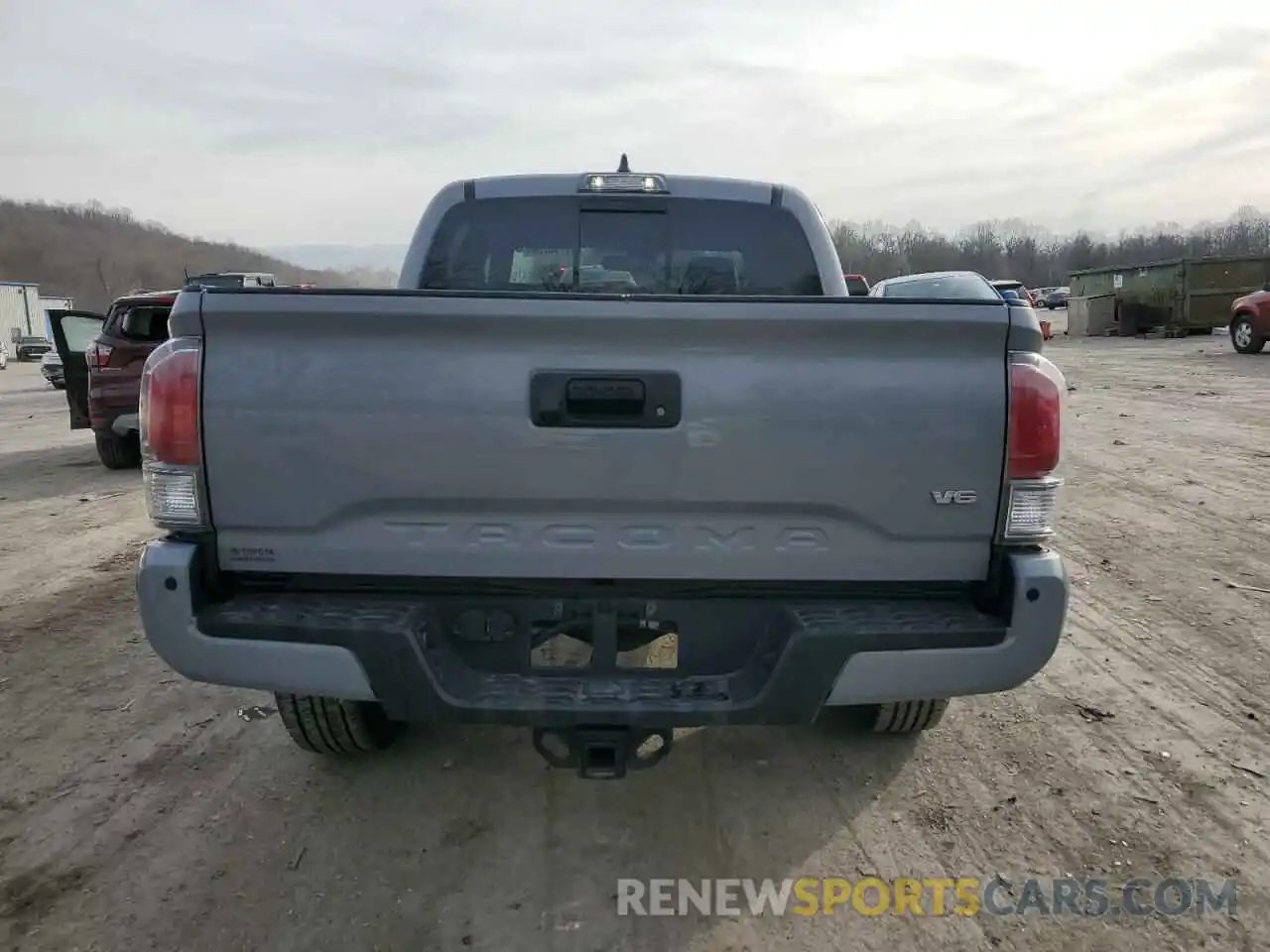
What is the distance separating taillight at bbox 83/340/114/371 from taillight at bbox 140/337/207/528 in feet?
27.8

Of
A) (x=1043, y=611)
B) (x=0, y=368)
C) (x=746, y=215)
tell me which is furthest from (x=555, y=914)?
(x=0, y=368)

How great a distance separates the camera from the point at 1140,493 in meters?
7.55

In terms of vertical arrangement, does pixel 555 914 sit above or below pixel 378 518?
below

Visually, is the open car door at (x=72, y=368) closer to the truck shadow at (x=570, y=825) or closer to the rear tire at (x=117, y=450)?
the rear tire at (x=117, y=450)

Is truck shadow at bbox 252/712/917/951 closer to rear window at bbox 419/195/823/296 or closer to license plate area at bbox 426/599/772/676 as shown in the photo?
license plate area at bbox 426/599/772/676

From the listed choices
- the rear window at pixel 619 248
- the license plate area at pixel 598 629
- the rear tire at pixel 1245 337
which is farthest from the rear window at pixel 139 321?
the rear tire at pixel 1245 337

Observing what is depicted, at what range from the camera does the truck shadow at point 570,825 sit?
252 cm

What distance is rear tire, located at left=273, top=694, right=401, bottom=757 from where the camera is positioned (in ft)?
10.0

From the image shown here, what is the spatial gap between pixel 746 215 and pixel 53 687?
395 centimetres

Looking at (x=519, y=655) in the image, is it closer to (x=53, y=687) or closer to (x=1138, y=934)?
(x=1138, y=934)

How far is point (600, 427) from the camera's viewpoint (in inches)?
91.0

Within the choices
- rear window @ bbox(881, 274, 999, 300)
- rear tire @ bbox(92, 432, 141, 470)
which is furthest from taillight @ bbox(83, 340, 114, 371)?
rear window @ bbox(881, 274, 999, 300)

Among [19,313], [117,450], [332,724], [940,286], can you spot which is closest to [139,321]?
[117,450]

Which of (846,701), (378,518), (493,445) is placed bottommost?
(846,701)
